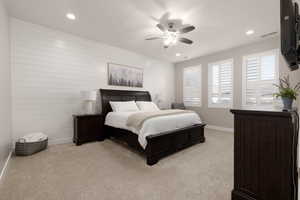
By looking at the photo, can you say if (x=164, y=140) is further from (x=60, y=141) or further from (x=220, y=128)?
(x=220, y=128)

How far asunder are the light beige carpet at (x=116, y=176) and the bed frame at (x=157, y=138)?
15 centimetres

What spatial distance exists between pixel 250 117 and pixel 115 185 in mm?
1739

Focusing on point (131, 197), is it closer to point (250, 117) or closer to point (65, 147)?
point (250, 117)

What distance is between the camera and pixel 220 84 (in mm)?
4703

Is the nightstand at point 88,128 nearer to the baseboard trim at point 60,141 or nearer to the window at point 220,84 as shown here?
the baseboard trim at point 60,141

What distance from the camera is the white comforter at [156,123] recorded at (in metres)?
2.31

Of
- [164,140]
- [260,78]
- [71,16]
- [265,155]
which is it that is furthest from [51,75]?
[260,78]

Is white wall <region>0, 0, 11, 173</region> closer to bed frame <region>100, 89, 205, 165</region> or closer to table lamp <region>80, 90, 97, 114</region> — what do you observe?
table lamp <region>80, 90, 97, 114</region>

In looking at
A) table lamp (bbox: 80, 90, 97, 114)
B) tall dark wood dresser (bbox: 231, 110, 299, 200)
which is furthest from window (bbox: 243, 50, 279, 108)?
table lamp (bbox: 80, 90, 97, 114)

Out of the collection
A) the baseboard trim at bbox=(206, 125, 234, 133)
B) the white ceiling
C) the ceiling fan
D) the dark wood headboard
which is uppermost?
the white ceiling

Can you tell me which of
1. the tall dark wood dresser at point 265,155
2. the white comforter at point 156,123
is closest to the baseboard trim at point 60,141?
the white comforter at point 156,123

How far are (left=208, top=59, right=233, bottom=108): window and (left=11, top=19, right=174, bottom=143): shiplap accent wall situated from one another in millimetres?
3748

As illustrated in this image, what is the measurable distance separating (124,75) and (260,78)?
4207 millimetres

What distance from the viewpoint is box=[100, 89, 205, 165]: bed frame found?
224cm
